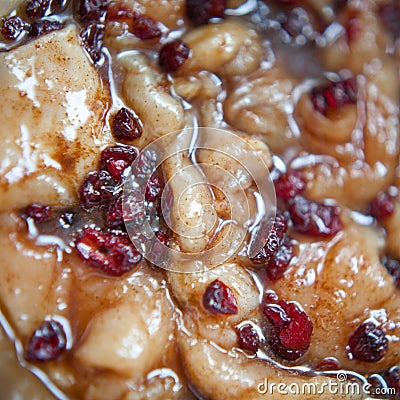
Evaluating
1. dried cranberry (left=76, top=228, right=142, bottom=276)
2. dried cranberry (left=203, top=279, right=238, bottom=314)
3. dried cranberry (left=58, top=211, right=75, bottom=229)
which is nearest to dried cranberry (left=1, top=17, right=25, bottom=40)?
dried cranberry (left=58, top=211, right=75, bottom=229)

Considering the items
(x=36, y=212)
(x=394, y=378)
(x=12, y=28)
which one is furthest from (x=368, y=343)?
(x=12, y=28)

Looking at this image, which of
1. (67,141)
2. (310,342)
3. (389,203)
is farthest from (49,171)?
(389,203)

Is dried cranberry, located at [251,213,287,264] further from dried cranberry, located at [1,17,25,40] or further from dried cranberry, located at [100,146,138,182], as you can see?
dried cranberry, located at [1,17,25,40]

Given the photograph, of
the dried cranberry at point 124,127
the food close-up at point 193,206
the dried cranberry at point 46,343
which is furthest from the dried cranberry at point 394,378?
the dried cranberry at point 124,127

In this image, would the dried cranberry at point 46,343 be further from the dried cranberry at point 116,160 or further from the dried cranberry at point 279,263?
the dried cranberry at point 279,263

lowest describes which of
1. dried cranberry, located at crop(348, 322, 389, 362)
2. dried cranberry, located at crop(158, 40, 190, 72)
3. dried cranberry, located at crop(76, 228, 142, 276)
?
dried cranberry, located at crop(348, 322, 389, 362)

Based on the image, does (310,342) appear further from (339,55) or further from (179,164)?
(339,55)
